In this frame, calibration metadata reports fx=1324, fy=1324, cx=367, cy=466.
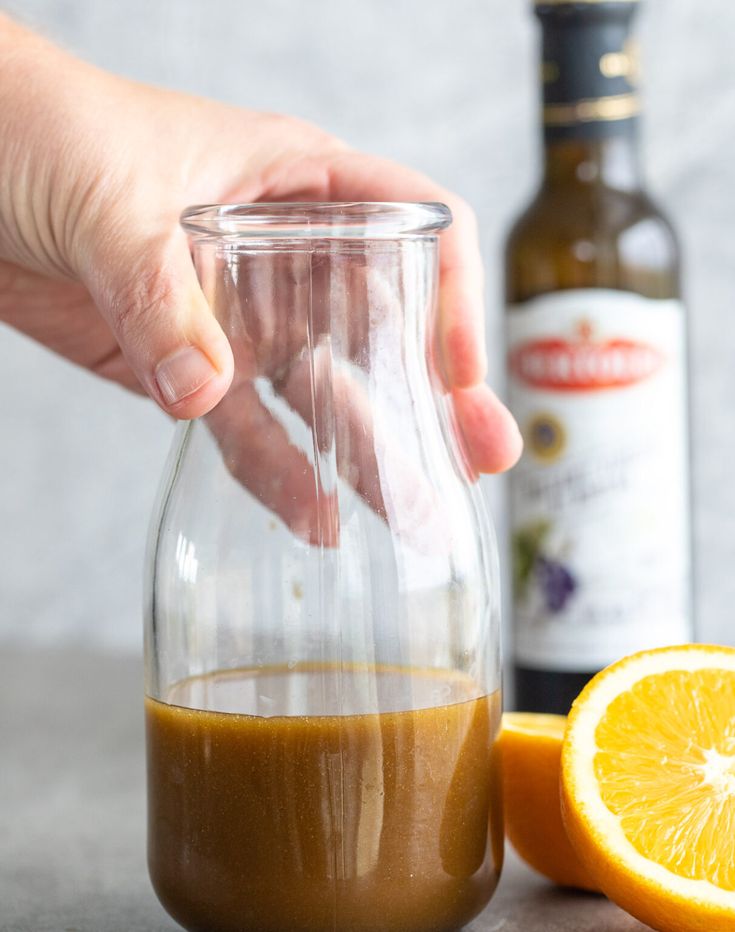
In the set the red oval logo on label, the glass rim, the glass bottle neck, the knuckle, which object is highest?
the glass bottle neck

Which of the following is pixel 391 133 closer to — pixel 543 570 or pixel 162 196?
pixel 543 570

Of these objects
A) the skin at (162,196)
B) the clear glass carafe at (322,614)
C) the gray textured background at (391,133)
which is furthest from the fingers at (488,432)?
the gray textured background at (391,133)

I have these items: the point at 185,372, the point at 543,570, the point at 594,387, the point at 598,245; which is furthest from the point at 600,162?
the point at 185,372

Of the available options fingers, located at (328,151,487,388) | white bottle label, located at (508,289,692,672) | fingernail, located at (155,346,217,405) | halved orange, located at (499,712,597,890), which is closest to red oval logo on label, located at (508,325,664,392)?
white bottle label, located at (508,289,692,672)

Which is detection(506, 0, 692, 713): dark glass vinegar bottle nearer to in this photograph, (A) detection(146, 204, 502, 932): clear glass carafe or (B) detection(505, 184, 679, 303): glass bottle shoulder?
(B) detection(505, 184, 679, 303): glass bottle shoulder

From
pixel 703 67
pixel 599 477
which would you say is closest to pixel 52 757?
pixel 599 477

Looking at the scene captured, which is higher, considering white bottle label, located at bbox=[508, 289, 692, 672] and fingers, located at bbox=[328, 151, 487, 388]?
fingers, located at bbox=[328, 151, 487, 388]

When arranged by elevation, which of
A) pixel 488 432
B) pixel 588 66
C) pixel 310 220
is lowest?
pixel 488 432

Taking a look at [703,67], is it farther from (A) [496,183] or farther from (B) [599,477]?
(B) [599,477]
